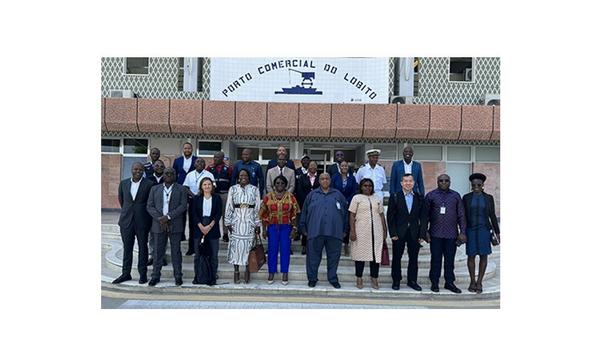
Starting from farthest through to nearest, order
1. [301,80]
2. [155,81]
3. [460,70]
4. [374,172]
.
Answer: [155,81]
[460,70]
[301,80]
[374,172]

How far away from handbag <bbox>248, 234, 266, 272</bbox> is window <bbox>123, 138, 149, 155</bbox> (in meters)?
7.22

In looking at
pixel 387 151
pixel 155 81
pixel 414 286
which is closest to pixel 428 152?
pixel 387 151

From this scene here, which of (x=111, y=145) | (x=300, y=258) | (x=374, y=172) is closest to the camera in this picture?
(x=374, y=172)

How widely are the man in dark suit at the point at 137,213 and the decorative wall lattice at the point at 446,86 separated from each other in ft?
27.0

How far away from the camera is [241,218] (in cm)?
620

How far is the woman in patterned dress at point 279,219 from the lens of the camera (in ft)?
20.4

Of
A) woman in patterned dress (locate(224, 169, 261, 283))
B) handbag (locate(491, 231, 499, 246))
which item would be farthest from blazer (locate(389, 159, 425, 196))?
woman in patterned dress (locate(224, 169, 261, 283))

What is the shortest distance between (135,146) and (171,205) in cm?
701

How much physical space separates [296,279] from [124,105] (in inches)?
304

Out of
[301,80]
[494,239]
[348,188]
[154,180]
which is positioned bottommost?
[494,239]

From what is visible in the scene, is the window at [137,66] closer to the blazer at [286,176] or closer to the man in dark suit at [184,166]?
the man in dark suit at [184,166]

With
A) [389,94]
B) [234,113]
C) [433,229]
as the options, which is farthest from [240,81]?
[433,229]

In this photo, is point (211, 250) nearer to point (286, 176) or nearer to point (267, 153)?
point (286, 176)

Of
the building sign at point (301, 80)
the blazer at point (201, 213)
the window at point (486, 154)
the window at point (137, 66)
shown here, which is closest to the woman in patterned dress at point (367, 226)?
the blazer at point (201, 213)
